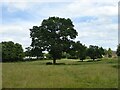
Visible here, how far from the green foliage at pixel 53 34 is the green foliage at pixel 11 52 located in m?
22.4

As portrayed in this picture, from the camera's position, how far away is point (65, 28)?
70625 mm

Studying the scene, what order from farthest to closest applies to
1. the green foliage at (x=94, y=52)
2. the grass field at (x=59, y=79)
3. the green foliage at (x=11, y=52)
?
the green foliage at (x=94, y=52) → the green foliage at (x=11, y=52) → the grass field at (x=59, y=79)

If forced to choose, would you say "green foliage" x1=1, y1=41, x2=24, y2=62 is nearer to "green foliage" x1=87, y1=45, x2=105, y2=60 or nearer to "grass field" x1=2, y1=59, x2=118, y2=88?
"green foliage" x1=87, y1=45, x2=105, y2=60

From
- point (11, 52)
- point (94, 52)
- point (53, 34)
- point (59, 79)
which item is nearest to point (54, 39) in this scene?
point (53, 34)

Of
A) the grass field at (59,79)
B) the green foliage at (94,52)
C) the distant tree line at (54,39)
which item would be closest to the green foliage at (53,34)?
the distant tree line at (54,39)

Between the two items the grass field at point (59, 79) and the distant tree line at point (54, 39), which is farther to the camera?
the distant tree line at point (54, 39)

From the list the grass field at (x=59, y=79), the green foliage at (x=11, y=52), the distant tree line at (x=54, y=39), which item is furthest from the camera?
the green foliage at (x=11, y=52)

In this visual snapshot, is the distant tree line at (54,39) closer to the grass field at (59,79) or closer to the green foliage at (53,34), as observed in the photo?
the green foliage at (53,34)

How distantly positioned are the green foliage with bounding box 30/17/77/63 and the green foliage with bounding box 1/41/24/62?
22357 millimetres

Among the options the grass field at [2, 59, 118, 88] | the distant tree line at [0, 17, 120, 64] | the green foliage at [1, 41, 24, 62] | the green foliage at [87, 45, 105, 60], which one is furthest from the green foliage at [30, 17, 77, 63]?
the grass field at [2, 59, 118, 88]

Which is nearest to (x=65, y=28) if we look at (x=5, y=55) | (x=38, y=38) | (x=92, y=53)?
(x=38, y=38)

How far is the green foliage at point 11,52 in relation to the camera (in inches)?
3620

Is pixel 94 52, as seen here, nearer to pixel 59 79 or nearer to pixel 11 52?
pixel 11 52

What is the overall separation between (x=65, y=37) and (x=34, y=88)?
5592 centimetres
